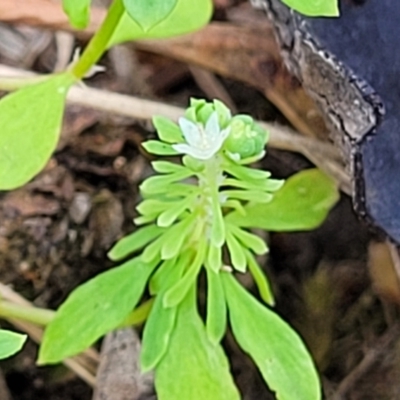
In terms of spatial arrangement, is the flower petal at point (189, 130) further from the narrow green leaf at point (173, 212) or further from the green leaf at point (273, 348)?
the green leaf at point (273, 348)

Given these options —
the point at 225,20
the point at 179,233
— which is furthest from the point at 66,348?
the point at 225,20

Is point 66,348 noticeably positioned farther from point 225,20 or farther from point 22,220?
point 225,20

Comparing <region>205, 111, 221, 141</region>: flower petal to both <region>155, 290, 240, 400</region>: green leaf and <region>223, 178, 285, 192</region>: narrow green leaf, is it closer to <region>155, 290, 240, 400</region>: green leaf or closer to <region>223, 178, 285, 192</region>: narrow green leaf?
<region>223, 178, 285, 192</region>: narrow green leaf

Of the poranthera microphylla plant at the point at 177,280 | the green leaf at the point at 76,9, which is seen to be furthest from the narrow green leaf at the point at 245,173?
the green leaf at the point at 76,9

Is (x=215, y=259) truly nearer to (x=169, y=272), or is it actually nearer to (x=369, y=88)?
(x=169, y=272)

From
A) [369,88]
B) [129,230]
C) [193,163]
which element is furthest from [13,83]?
[369,88]

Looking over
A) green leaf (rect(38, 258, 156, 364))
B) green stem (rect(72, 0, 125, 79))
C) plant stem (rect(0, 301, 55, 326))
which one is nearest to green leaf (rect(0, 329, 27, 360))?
green leaf (rect(38, 258, 156, 364))
